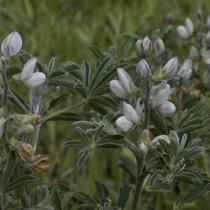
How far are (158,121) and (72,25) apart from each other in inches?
79.2

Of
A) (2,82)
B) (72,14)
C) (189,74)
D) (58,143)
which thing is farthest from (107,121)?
(72,14)

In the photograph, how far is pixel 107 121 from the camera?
4.42 ft

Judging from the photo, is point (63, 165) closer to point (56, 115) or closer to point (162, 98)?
point (56, 115)

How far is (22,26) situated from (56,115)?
173cm

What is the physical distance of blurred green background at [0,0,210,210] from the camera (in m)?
2.48

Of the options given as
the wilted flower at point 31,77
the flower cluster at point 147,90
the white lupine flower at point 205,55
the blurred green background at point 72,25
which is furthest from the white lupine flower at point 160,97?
the blurred green background at point 72,25

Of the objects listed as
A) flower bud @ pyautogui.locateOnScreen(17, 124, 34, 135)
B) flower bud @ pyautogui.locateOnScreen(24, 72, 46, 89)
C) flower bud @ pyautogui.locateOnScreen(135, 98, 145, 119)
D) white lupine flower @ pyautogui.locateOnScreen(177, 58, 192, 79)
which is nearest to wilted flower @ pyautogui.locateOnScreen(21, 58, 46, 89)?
flower bud @ pyautogui.locateOnScreen(24, 72, 46, 89)

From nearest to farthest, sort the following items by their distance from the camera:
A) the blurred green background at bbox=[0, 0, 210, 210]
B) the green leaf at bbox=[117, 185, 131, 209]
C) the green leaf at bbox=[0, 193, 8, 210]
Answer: the green leaf at bbox=[0, 193, 8, 210]
the green leaf at bbox=[117, 185, 131, 209]
the blurred green background at bbox=[0, 0, 210, 210]

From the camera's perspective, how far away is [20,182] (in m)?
1.22

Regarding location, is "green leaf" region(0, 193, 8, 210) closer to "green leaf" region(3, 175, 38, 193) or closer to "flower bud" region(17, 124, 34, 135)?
"green leaf" region(3, 175, 38, 193)

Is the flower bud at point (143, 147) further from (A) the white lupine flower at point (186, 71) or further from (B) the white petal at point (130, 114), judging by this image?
(A) the white lupine flower at point (186, 71)

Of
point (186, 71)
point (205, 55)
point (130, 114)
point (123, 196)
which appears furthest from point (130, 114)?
point (205, 55)

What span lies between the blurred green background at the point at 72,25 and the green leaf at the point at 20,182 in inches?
42.6

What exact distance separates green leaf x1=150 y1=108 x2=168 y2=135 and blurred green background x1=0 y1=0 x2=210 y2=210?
926 mm
